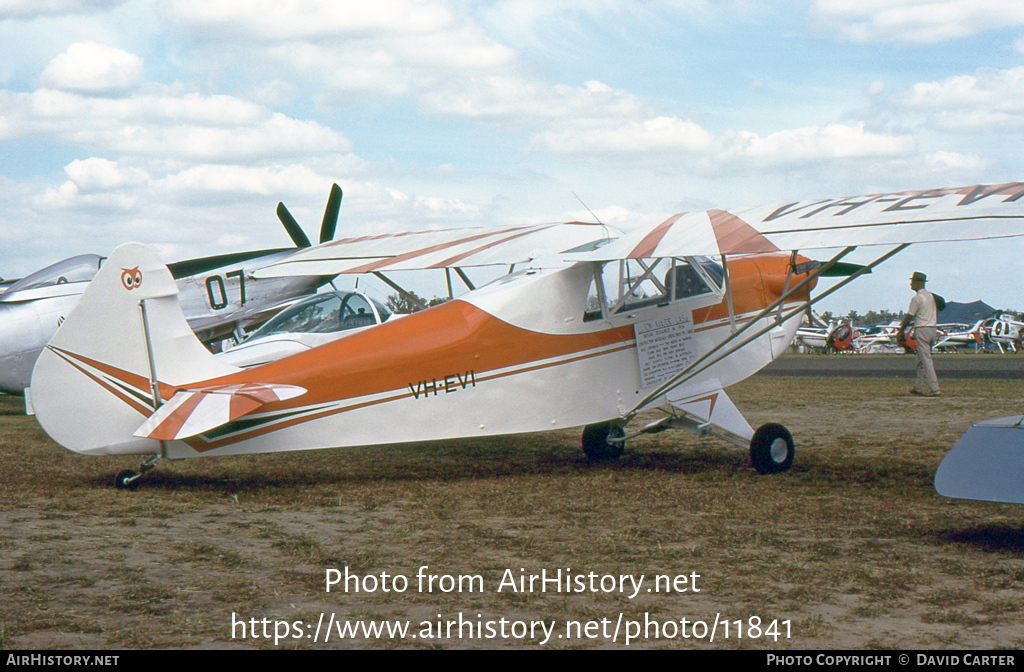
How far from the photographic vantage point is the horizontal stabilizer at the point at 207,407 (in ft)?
19.6

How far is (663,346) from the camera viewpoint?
7.94m

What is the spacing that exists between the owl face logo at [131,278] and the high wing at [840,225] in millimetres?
3282

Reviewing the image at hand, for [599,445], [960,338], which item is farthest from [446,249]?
[960,338]

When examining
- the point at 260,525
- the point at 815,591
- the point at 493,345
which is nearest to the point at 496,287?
the point at 493,345

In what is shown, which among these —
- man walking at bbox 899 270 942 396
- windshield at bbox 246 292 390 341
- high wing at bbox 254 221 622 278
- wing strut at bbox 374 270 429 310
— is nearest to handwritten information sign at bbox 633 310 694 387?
high wing at bbox 254 221 622 278

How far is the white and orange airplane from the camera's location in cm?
613

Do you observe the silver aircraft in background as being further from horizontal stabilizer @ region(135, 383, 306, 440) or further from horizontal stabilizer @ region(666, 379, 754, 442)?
horizontal stabilizer @ region(666, 379, 754, 442)

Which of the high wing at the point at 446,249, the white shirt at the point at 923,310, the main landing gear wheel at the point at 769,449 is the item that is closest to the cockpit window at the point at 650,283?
the high wing at the point at 446,249

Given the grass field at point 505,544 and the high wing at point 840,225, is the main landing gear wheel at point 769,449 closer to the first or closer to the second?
the grass field at point 505,544

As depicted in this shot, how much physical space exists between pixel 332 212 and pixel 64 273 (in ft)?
14.2

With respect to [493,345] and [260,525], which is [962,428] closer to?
[493,345]

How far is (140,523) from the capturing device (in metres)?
5.35

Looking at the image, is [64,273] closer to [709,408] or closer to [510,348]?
[510,348]

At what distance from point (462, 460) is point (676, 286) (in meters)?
2.57
